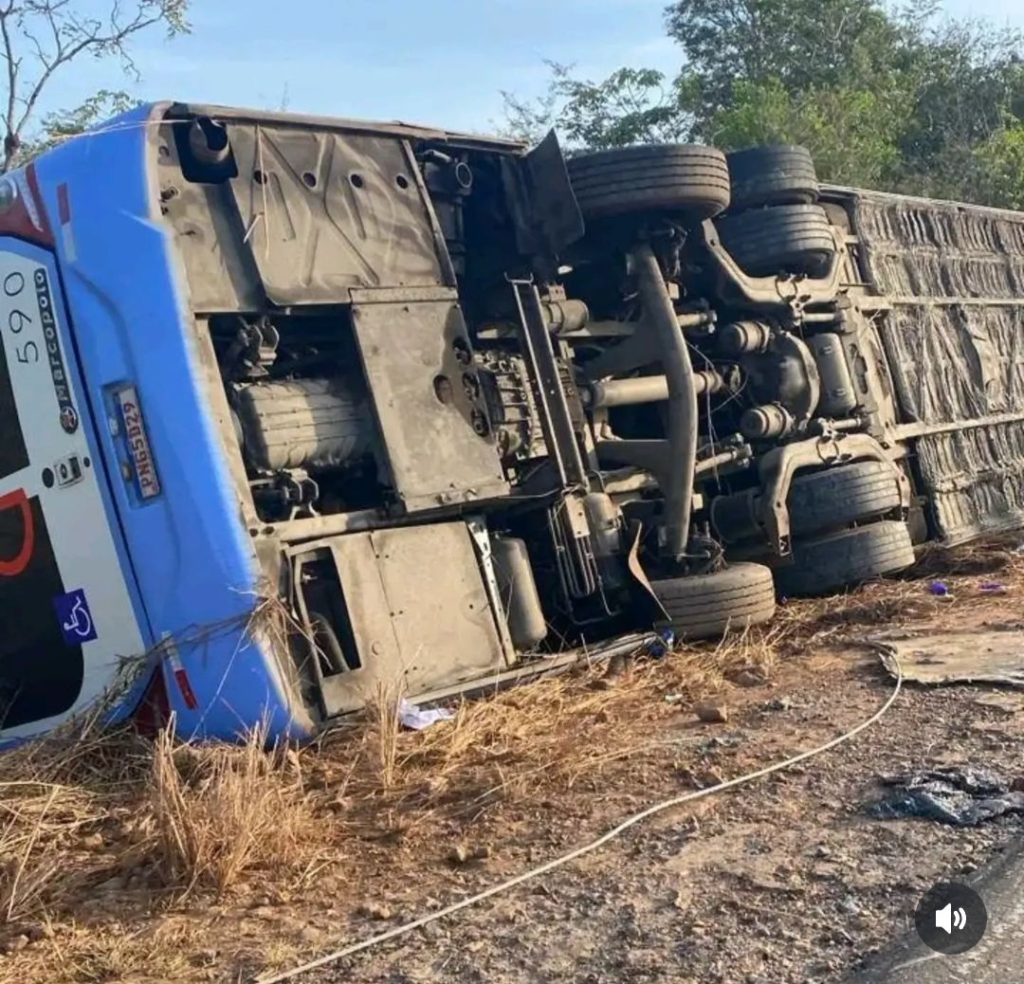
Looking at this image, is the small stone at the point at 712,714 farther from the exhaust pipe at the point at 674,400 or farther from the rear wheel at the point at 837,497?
the rear wheel at the point at 837,497

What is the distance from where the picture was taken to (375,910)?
3268 mm

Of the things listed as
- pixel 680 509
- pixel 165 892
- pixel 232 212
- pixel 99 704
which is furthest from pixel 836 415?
pixel 165 892

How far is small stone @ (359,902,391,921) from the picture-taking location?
3.25 m

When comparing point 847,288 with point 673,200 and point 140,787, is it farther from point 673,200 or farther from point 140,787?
point 140,787

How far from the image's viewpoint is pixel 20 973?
3.05 metres

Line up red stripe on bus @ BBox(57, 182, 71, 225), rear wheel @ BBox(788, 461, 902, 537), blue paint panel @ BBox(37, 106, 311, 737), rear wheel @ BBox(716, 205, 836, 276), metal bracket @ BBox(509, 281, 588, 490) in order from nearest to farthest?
blue paint panel @ BBox(37, 106, 311, 737)
red stripe on bus @ BBox(57, 182, 71, 225)
metal bracket @ BBox(509, 281, 588, 490)
rear wheel @ BBox(788, 461, 902, 537)
rear wheel @ BBox(716, 205, 836, 276)

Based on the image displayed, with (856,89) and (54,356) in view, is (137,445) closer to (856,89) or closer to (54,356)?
(54,356)

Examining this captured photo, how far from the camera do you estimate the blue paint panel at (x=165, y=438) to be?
4.51m

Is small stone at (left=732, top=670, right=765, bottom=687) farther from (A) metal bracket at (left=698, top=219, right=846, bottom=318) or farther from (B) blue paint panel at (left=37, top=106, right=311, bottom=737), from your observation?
(A) metal bracket at (left=698, top=219, right=846, bottom=318)

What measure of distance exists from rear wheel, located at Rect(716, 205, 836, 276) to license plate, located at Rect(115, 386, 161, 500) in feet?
11.9

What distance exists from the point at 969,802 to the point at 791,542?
10.8ft

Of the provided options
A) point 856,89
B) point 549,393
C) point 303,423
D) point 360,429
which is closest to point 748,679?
point 549,393

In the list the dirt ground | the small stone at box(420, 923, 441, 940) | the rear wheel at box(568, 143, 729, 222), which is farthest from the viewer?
the rear wheel at box(568, 143, 729, 222)

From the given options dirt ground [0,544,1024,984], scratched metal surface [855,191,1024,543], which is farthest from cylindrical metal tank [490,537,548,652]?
scratched metal surface [855,191,1024,543]
